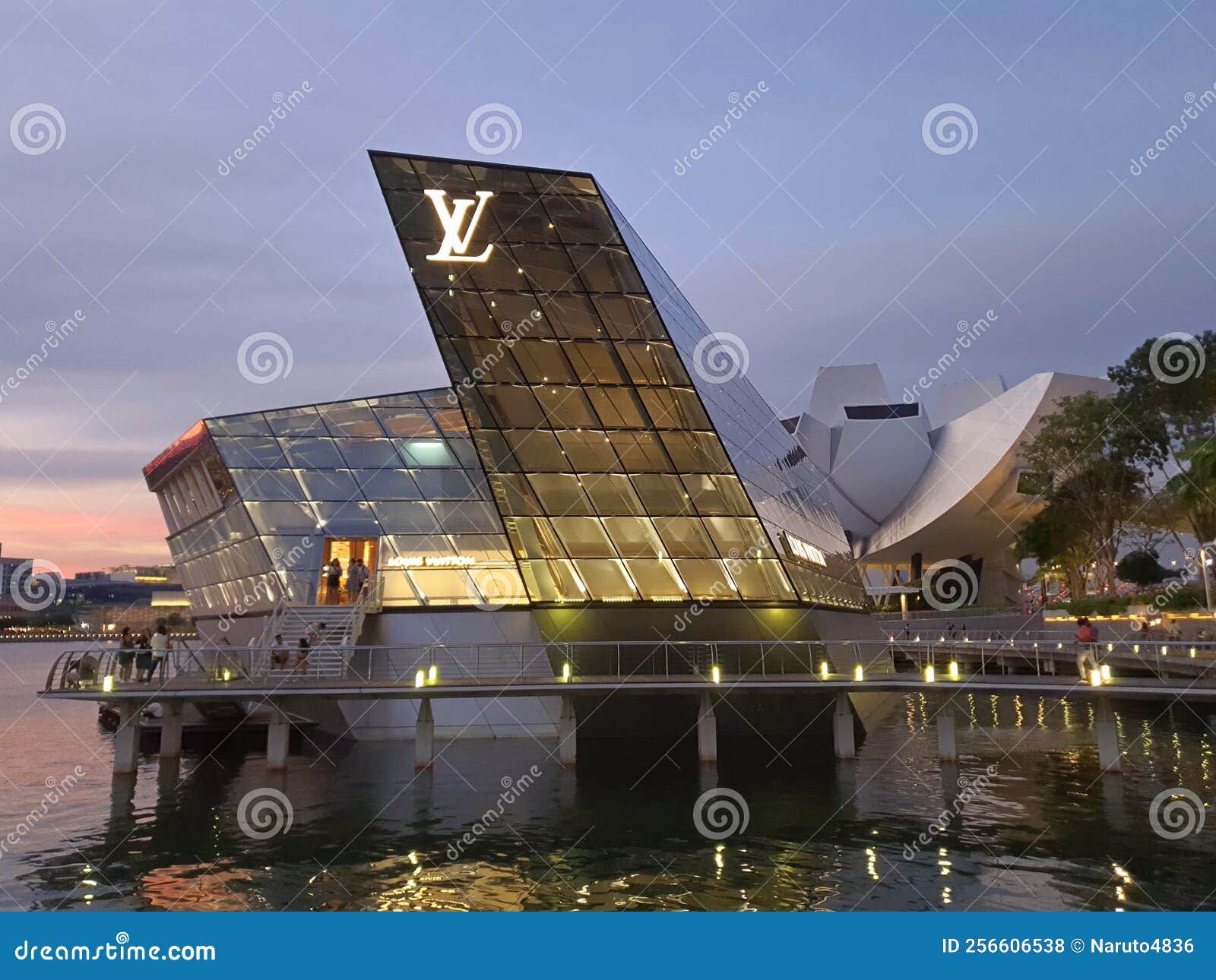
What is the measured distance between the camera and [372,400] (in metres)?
40.0

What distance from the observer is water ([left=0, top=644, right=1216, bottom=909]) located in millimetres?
16281

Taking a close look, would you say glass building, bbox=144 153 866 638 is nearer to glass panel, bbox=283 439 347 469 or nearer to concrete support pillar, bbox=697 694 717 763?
glass panel, bbox=283 439 347 469

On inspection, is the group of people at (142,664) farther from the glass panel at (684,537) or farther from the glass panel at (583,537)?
the glass panel at (684,537)

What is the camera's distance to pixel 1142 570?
74.7 m

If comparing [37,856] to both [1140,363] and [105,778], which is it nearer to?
[105,778]

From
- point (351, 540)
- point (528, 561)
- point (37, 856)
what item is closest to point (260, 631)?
point (351, 540)

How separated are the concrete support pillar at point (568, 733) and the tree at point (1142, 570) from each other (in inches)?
Answer: 2334

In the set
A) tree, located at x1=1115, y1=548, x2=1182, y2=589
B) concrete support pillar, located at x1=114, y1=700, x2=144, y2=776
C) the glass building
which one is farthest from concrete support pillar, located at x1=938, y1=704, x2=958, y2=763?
tree, located at x1=1115, y1=548, x2=1182, y2=589

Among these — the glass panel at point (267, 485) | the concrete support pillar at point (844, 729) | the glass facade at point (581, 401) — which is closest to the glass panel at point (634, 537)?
the glass facade at point (581, 401)

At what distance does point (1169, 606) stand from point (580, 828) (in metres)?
46.0

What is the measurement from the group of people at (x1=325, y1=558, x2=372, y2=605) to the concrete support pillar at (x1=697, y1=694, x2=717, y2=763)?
39.6ft

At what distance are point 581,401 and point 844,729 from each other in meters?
13.1

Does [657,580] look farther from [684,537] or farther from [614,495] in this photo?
[614,495]

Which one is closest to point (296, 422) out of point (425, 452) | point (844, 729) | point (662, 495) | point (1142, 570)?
point (425, 452)
